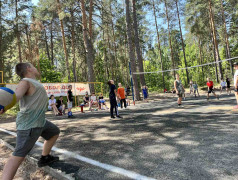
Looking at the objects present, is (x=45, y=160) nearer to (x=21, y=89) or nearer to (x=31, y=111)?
(x=31, y=111)

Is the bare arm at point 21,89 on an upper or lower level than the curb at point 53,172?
upper

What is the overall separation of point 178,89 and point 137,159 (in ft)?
24.5

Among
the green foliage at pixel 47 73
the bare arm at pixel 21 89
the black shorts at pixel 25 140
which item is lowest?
the black shorts at pixel 25 140

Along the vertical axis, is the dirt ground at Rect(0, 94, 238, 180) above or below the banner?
below

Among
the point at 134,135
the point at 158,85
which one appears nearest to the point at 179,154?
the point at 134,135

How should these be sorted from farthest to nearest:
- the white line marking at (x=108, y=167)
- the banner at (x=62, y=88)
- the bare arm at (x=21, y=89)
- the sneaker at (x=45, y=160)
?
1. the banner at (x=62, y=88)
2. the sneaker at (x=45, y=160)
3. the white line marking at (x=108, y=167)
4. the bare arm at (x=21, y=89)

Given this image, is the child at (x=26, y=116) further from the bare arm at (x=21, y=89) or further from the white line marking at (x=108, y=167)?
the white line marking at (x=108, y=167)

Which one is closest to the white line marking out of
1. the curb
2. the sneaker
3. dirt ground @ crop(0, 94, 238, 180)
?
dirt ground @ crop(0, 94, 238, 180)

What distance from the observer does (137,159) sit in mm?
3068

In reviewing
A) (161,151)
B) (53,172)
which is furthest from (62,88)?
(161,151)

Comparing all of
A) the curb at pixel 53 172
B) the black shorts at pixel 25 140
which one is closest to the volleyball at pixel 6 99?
the black shorts at pixel 25 140

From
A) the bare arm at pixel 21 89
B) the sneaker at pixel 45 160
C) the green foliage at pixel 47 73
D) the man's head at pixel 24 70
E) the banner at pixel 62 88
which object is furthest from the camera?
the green foliage at pixel 47 73

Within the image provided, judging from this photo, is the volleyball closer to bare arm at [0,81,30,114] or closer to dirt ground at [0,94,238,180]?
bare arm at [0,81,30,114]

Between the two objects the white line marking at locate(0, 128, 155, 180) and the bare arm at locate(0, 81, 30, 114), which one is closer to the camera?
the bare arm at locate(0, 81, 30, 114)
